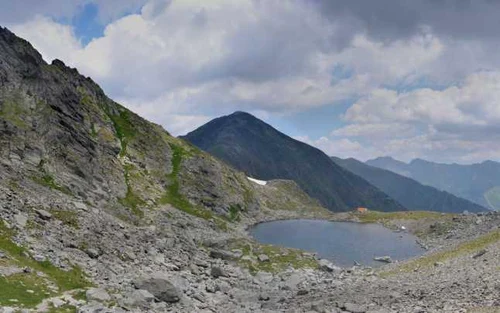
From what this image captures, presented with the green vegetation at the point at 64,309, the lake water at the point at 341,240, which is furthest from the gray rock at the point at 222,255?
the green vegetation at the point at 64,309

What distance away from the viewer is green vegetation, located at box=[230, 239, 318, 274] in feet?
251

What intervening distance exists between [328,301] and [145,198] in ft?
259

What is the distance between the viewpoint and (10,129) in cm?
8119

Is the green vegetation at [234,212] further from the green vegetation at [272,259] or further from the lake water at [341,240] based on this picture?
the green vegetation at [272,259]

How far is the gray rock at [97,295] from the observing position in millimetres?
38500

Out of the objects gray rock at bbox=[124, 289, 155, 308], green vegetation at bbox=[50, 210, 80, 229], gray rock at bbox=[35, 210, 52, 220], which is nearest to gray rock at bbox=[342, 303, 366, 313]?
gray rock at bbox=[124, 289, 155, 308]

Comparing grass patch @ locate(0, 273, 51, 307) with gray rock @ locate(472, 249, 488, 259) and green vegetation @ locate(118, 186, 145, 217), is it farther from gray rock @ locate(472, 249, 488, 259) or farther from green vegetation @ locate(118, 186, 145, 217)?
green vegetation @ locate(118, 186, 145, 217)

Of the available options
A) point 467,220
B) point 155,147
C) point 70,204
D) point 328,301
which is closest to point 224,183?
point 155,147

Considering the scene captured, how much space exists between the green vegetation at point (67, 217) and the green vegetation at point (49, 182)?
49.7 feet

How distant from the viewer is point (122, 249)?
189 ft

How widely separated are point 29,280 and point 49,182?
41.5 meters

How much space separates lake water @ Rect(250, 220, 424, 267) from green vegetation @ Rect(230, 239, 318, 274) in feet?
44.6

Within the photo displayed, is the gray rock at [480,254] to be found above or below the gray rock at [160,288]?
above

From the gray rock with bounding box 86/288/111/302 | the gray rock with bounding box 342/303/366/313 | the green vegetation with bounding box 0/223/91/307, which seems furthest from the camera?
the gray rock with bounding box 342/303/366/313
